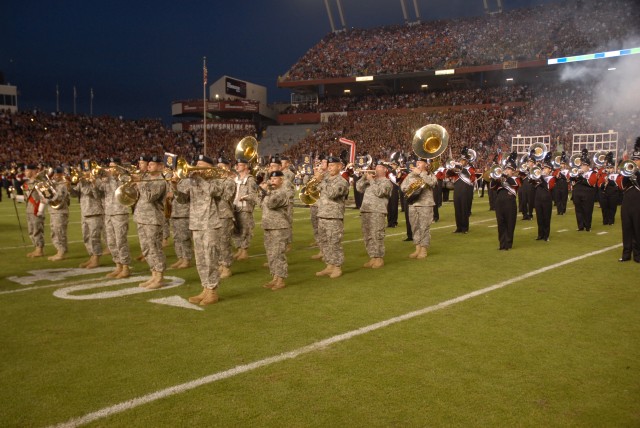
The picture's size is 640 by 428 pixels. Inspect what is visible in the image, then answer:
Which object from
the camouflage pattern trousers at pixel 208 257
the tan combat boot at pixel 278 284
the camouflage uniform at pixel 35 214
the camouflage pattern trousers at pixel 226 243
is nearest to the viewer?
the camouflage pattern trousers at pixel 208 257

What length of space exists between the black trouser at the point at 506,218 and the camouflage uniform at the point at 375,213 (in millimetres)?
3110

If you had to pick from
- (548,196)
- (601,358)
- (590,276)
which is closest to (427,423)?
(601,358)

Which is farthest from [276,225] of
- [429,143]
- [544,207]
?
[544,207]

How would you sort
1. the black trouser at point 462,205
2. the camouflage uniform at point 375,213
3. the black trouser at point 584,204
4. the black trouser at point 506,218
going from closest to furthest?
the camouflage uniform at point 375,213 → the black trouser at point 506,218 → the black trouser at point 462,205 → the black trouser at point 584,204

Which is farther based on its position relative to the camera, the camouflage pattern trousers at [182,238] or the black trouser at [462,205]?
the black trouser at [462,205]

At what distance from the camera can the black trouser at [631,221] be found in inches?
380

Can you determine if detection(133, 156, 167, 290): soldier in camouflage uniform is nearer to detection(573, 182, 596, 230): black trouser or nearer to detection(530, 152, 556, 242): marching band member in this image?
detection(530, 152, 556, 242): marching band member

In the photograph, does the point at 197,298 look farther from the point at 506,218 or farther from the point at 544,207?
the point at 544,207

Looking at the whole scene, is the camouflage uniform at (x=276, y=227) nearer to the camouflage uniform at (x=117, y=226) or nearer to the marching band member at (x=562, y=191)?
the camouflage uniform at (x=117, y=226)

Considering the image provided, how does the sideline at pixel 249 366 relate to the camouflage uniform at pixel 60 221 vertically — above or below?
below

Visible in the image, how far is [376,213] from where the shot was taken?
941 cm

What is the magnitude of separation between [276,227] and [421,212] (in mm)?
3818

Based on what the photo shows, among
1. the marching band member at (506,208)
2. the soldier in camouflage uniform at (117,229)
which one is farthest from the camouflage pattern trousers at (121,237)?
the marching band member at (506,208)

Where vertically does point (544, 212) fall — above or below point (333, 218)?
below
